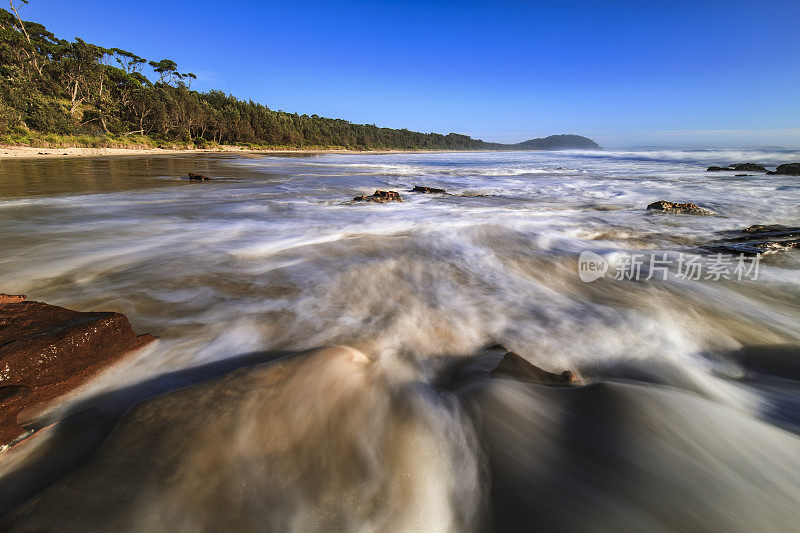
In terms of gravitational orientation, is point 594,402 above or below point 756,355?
above

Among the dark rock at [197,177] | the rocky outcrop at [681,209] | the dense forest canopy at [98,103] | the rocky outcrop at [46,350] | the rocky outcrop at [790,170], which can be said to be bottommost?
the rocky outcrop at [46,350]

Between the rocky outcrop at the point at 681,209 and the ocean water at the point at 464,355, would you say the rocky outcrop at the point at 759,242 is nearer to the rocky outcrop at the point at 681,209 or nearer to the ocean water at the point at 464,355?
the ocean water at the point at 464,355

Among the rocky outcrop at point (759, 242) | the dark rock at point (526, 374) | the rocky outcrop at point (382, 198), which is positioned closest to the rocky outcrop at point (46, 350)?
the dark rock at point (526, 374)

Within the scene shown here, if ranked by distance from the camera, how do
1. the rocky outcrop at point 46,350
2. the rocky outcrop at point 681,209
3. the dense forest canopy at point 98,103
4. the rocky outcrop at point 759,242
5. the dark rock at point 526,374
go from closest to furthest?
the rocky outcrop at point 46,350 < the dark rock at point 526,374 < the rocky outcrop at point 759,242 < the rocky outcrop at point 681,209 < the dense forest canopy at point 98,103

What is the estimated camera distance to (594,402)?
5.15 feet

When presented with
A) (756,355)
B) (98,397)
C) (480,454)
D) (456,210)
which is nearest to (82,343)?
(98,397)

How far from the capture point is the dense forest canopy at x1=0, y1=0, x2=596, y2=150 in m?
30.8

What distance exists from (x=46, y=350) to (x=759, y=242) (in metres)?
7.66

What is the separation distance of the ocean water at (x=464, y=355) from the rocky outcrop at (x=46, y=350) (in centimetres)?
12

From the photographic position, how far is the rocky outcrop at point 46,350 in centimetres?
135

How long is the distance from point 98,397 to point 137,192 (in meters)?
10.1

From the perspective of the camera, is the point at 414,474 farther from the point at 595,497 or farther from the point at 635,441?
the point at 635,441

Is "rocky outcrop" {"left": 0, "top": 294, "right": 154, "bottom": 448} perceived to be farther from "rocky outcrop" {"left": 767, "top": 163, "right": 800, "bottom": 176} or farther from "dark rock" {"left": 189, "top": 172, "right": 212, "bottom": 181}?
"rocky outcrop" {"left": 767, "top": 163, "right": 800, "bottom": 176}

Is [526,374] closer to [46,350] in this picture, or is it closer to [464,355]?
[464,355]
